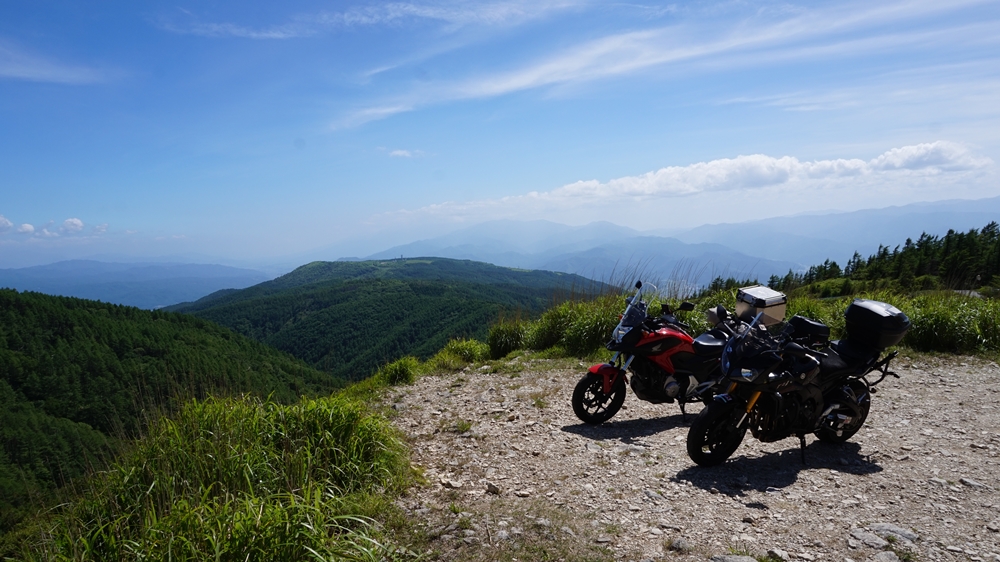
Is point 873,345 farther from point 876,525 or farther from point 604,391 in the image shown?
point 604,391

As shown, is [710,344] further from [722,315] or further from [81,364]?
[81,364]

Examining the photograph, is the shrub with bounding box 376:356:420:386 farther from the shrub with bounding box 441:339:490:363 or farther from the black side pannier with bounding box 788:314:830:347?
the black side pannier with bounding box 788:314:830:347

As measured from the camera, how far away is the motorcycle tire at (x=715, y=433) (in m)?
4.48

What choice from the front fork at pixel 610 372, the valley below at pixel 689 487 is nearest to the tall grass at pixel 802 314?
the valley below at pixel 689 487

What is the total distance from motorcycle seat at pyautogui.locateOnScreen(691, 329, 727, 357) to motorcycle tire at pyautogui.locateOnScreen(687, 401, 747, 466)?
87 centimetres

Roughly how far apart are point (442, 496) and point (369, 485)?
1.97 feet

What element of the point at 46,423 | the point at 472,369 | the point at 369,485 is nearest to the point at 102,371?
the point at 46,423

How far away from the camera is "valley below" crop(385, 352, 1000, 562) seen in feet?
10.9

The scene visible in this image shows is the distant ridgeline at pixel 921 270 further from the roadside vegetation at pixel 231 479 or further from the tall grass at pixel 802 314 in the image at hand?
the roadside vegetation at pixel 231 479

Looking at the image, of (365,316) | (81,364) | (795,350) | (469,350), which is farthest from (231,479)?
(365,316)

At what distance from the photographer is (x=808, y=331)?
15.7 feet

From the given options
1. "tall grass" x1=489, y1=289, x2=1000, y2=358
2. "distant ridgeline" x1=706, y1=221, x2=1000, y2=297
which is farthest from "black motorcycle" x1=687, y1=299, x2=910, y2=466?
"distant ridgeline" x1=706, y1=221, x2=1000, y2=297

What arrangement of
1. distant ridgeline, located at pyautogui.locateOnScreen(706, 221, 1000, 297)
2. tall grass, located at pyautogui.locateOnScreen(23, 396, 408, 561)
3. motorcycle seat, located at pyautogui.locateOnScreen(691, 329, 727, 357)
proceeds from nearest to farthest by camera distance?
tall grass, located at pyautogui.locateOnScreen(23, 396, 408, 561) → motorcycle seat, located at pyautogui.locateOnScreen(691, 329, 727, 357) → distant ridgeline, located at pyautogui.locateOnScreen(706, 221, 1000, 297)

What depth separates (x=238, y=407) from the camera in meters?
4.50
